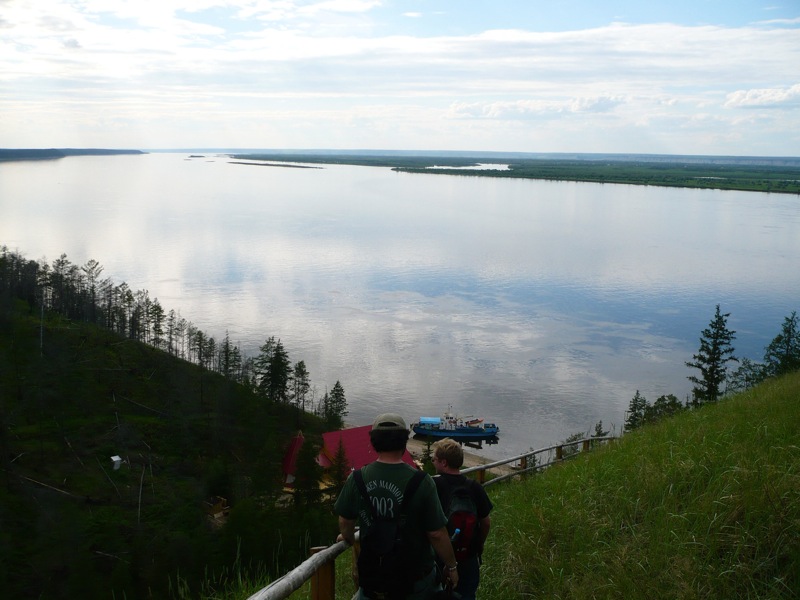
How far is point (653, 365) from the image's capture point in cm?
4134

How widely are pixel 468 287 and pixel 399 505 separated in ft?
190

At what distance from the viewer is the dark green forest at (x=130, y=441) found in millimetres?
21797

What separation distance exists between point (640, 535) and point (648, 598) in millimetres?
845

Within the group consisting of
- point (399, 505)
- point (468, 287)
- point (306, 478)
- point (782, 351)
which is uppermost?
point (399, 505)

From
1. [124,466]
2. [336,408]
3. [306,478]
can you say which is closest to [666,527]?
[306,478]

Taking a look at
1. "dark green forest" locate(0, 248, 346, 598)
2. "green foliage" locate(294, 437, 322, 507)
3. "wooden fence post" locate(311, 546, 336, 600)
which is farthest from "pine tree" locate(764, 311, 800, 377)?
"wooden fence post" locate(311, 546, 336, 600)

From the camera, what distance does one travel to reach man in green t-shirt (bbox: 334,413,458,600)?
3.79 metres

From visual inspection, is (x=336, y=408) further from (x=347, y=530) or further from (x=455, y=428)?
(x=347, y=530)

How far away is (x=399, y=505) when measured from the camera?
12.4 ft

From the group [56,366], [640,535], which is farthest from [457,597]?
[56,366]

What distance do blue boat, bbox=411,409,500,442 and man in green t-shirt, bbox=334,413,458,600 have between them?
2920 cm

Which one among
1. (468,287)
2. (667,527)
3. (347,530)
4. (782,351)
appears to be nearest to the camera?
(347,530)

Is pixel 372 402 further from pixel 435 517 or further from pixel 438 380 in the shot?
pixel 435 517

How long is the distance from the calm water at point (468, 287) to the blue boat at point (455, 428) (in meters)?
1.21
